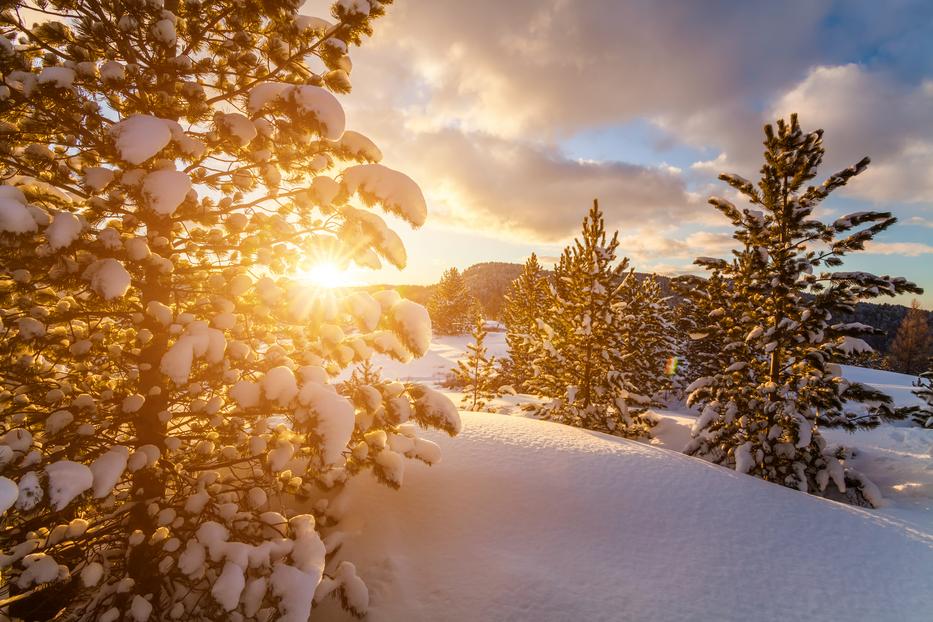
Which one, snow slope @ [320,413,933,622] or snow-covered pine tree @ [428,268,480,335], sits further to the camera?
snow-covered pine tree @ [428,268,480,335]

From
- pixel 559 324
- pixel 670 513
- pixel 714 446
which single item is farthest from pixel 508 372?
pixel 670 513

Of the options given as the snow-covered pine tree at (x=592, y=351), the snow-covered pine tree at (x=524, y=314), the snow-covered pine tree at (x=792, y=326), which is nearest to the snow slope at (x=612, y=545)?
the snow-covered pine tree at (x=792, y=326)

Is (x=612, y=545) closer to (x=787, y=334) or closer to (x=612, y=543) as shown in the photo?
(x=612, y=543)

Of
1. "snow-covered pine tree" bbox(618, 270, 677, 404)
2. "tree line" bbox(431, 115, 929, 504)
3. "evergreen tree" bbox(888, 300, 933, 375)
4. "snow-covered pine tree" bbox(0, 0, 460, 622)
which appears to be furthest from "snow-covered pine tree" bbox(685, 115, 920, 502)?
"evergreen tree" bbox(888, 300, 933, 375)

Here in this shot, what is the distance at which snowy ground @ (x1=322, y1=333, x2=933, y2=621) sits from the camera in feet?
13.2

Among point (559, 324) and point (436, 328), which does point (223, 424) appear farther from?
point (436, 328)

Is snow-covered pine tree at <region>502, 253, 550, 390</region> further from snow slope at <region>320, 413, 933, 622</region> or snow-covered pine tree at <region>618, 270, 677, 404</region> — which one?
snow slope at <region>320, 413, 933, 622</region>

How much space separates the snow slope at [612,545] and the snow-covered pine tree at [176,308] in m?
0.96

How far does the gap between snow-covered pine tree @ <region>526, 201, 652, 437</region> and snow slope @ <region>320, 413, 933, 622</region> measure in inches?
291

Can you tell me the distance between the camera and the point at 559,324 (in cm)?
1564

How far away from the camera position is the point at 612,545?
478cm

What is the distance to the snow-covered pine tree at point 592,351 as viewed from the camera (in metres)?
13.8

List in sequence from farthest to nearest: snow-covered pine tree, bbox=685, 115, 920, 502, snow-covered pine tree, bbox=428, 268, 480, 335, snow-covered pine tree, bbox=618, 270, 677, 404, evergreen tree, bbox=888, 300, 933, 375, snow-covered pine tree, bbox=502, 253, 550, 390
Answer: snow-covered pine tree, bbox=428, 268, 480, 335
evergreen tree, bbox=888, 300, 933, 375
snow-covered pine tree, bbox=502, 253, 550, 390
snow-covered pine tree, bbox=618, 270, 677, 404
snow-covered pine tree, bbox=685, 115, 920, 502

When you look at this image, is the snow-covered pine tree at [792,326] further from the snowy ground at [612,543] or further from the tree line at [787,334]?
the snowy ground at [612,543]
